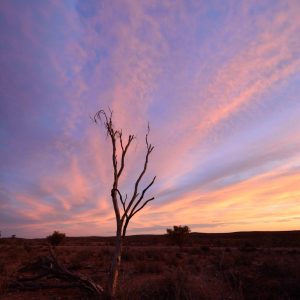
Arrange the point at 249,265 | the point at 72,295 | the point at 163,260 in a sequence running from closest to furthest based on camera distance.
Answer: the point at 72,295 → the point at 249,265 → the point at 163,260

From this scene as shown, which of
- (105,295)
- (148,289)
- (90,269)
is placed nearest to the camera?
(105,295)

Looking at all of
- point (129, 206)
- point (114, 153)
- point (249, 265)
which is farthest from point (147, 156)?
point (249, 265)

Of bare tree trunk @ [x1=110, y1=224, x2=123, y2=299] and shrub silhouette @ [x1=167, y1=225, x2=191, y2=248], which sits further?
shrub silhouette @ [x1=167, y1=225, x2=191, y2=248]

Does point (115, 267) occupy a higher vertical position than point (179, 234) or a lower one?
lower

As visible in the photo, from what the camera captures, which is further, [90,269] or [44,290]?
[90,269]

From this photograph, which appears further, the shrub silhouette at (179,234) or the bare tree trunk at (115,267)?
the shrub silhouette at (179,234)

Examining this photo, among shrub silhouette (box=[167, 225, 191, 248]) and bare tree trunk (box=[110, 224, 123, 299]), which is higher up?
shrub silhouette (box=[167, 225, 191, 248])

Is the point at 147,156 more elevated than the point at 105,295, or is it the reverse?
the point at 147,156

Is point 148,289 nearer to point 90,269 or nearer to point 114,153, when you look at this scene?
point 114,153

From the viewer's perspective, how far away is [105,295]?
827cm

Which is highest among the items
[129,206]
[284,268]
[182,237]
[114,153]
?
[182,237]

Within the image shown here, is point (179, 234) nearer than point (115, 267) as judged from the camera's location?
No

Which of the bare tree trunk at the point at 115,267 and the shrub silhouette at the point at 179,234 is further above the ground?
the shrub silhouette at the point at 179,234

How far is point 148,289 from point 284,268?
690cm
